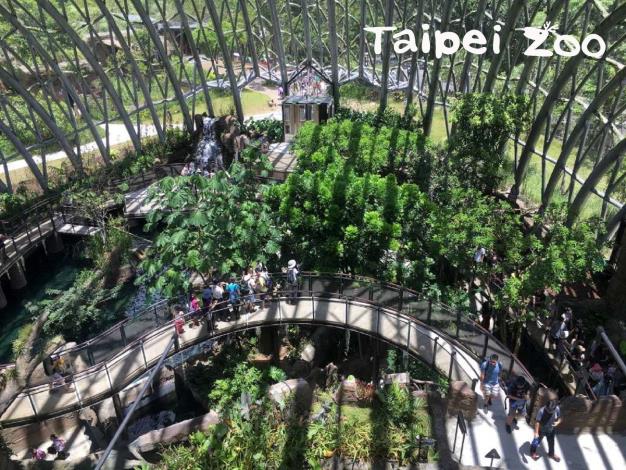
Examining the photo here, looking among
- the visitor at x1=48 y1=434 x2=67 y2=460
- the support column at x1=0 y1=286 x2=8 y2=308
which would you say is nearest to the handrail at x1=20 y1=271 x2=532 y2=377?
the visitor at x1=48 y1=434 x2=67 y2=460

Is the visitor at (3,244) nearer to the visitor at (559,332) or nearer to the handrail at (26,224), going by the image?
the handrail at (26,224)

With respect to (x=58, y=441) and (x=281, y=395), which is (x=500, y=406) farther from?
(x=58, y=441)

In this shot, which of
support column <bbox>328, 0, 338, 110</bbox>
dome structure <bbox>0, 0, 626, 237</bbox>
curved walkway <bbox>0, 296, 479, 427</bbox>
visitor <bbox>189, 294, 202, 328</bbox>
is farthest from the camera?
support column <bbox>328, 0, 338, 110</bbox>

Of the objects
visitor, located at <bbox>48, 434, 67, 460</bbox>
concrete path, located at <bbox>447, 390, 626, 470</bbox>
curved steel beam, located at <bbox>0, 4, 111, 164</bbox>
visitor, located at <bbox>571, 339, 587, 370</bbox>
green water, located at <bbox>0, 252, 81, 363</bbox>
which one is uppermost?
curved steel beam, located at <bbox>0, 4, 111, 164</bbox>

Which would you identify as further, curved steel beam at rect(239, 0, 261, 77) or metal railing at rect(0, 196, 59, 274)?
curved steel beam at rect(239, 0, 261, 77)

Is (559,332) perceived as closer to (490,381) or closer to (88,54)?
(490,381)

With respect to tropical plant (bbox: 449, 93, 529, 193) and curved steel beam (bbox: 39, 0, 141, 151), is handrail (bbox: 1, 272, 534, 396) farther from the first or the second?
curved steel beam (bbox: 39, 0, 141, 151)

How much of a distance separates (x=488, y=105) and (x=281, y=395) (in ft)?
46.6

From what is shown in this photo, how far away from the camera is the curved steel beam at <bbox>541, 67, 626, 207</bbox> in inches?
719

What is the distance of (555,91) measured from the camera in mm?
21906

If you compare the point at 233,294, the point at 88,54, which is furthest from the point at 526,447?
the point at 88,54

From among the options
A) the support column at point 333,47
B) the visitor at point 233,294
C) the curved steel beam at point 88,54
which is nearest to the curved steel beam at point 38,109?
the curved steel beam at point 88,54

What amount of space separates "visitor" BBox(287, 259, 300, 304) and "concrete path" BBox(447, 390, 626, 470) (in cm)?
600

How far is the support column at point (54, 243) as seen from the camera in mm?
27578
